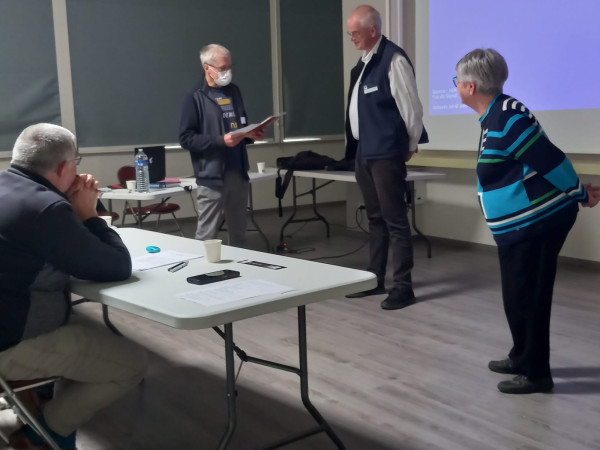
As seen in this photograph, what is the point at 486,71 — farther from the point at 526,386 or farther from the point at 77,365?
the point at 77,365

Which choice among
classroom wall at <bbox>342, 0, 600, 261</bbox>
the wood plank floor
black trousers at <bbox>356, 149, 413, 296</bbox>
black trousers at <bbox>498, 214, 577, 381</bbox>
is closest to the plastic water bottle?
the wood plank floor

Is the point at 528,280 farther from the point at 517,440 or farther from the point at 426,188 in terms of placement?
the point at 426,188

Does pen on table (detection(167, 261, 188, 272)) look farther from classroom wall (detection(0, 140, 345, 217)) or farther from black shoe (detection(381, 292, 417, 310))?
classroom wall (detection(0, 140, 345, 217))

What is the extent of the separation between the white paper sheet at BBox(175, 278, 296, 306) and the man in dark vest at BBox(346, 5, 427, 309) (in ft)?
6.80

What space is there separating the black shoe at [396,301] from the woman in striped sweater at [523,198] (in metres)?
1.30

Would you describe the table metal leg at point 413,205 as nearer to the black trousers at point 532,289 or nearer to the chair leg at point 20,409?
the black trousers at point 532,289

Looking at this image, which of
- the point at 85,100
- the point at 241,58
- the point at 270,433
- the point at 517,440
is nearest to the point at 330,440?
the point at 270,433

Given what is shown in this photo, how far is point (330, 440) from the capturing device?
2357mm

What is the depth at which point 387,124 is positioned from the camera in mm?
3832

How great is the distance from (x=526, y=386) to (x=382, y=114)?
1763mm

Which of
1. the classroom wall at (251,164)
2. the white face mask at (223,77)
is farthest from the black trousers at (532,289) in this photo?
the classroom wall at (251,164)

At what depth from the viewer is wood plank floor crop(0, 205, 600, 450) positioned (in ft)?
7.80

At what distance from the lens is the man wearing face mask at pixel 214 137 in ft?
12.7

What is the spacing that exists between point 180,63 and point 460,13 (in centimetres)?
334
